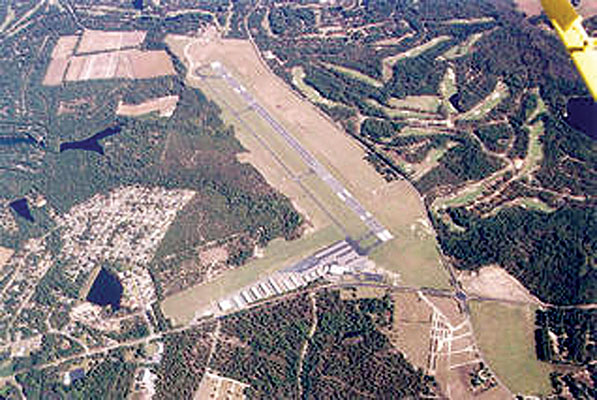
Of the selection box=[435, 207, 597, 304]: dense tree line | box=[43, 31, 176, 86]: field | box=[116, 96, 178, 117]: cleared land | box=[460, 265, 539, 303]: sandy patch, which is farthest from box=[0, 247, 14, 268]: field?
box=[460, 265, 539, 303]: sandy patch

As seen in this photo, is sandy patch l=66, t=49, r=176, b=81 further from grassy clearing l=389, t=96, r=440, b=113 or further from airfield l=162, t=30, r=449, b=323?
grassy clearing l=389, t=96, r=440, b=113

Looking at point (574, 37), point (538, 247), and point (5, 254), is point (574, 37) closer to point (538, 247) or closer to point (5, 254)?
point (538, 247)

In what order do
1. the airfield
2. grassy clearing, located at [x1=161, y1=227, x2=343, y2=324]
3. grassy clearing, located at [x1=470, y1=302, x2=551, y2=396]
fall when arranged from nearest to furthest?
grassy clearing, located at [x1=470, y1=302, x2=551, y2=396]
grassy clearing, located at [x1=161, y1=227, x2=343, y2=324]
the airfield

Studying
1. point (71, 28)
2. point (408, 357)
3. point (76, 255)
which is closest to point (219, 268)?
point (76, 255)

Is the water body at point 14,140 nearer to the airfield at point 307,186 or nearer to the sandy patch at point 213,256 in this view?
the airfield at point 307,186

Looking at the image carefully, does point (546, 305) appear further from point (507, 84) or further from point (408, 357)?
point (507, 84)

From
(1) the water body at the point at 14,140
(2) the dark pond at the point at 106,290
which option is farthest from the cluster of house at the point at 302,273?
(1) the water body at the point at 14,140
